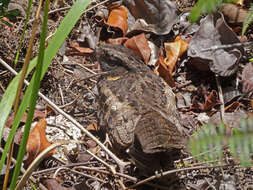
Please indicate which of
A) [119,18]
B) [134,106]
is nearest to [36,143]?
[134,106]

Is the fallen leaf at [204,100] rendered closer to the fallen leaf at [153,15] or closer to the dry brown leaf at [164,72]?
the dry brown leaf at [164,72]

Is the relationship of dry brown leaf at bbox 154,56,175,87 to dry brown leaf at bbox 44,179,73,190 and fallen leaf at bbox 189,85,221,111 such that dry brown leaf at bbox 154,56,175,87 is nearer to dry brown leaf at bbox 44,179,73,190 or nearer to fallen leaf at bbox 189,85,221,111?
fallen leaf at bbox 189,85,221,111

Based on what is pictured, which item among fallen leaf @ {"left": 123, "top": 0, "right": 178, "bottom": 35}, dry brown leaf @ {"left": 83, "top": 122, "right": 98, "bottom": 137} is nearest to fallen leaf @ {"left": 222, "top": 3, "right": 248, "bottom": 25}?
fallen leaf @ {"left": 123, "top": 0, "right": 178, "bottom": 35}

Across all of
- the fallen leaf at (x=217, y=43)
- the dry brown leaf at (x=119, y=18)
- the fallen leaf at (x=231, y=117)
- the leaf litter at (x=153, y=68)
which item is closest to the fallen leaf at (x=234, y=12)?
the leaf litter at (x=153, y=68)

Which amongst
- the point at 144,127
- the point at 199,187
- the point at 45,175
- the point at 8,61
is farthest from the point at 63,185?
the point at 8,61

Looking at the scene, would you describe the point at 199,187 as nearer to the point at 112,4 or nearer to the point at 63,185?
A: the point at 63,185

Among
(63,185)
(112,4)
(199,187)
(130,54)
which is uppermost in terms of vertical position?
(112,4)
